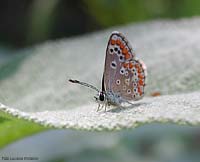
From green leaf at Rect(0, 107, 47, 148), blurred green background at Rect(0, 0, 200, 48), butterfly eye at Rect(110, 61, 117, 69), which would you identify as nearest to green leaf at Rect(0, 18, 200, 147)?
green leaf at Rect(0, 107, 47, 148)

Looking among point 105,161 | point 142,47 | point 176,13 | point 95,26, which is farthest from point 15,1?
point 105,161

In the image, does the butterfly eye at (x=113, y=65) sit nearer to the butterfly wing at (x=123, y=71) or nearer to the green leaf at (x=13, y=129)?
the butterfly wing at (x=123, y=71)

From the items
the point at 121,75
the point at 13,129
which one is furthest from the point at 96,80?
the point at 13,129

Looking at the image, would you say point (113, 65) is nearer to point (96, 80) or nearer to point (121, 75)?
point (121, 75)

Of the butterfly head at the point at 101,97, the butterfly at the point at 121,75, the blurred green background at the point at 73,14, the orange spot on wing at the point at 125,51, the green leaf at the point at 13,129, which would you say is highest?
the blurred green background at the point at 73,14

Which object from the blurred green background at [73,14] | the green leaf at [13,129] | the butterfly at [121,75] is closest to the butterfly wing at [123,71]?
the butterfly at [121,75]

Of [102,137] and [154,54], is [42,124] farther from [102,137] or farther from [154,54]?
[154,54]
